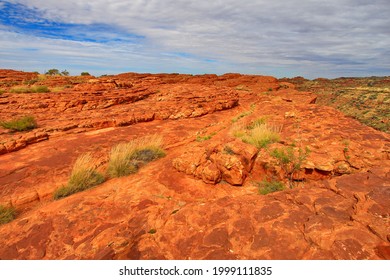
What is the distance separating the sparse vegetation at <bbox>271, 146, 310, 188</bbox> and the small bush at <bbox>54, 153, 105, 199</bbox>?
453 cm

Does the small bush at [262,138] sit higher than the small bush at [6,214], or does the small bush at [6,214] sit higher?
the small bush at [262,138]

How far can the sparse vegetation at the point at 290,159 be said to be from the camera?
5.13 m

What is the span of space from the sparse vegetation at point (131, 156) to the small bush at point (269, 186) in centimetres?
345

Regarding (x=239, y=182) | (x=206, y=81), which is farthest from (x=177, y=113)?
(x=206, y=81)

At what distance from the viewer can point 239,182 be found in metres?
5.30

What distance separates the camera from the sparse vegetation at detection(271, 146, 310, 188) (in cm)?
513

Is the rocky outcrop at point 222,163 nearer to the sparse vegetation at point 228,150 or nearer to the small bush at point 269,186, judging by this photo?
the sparse vegetation at point 228,150

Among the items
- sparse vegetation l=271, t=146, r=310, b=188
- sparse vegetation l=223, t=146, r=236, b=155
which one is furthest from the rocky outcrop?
sparse vegetation l=271, t=146, r=310, b=188

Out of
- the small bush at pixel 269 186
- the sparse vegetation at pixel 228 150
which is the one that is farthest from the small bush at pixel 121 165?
the small bush at pixel 269 186

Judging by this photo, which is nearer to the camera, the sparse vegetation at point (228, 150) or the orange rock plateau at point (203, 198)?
the orange rock plateau at point (203, 198)

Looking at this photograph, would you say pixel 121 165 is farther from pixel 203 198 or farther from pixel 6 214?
pixel 203 198

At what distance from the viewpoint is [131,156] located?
283 inches

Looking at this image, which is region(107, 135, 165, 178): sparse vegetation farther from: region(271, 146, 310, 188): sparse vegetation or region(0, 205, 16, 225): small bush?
region(271, 146, 310, 188): sparse vegetation

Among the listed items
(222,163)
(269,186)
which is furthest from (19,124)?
(269,186)
